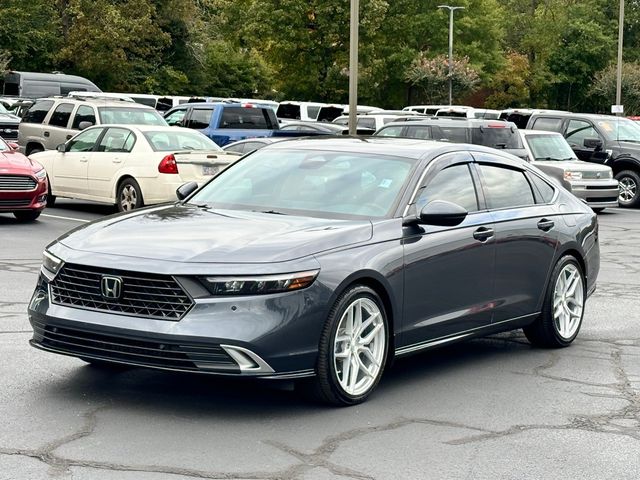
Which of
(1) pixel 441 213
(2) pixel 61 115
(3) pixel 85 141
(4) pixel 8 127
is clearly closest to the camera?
(1) pixel 441 213

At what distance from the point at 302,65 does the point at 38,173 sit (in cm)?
4267

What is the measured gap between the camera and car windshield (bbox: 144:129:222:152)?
60.3 feet

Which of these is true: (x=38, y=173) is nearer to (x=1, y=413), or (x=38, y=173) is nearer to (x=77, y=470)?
(x=1, y=413)

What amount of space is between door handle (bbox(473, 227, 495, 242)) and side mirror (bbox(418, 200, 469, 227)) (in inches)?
22.5

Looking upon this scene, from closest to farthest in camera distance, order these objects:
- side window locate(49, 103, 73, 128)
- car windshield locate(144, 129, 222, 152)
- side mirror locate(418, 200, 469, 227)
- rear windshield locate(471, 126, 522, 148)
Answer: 1. side mirror locate(418, 200, 469, 227)
2. car windshield locate(144, 129, 222, 152)
3. rear windshield locate(471, 126, 522, 148)
4. side window locate(49, 103, 73, 128)

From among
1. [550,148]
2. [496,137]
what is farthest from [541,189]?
[550,148]

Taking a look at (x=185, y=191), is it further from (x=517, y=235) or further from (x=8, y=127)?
(x=8, y=127)

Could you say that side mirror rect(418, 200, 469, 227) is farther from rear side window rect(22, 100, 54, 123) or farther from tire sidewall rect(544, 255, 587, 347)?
rear side window rect(22, 100, 54, 123)

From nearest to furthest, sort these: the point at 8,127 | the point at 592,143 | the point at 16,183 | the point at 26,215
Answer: the point at 16,183 → the point at 26,215 → the point at 592,143 → the point at 8,127

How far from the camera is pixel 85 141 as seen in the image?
63.6 feet

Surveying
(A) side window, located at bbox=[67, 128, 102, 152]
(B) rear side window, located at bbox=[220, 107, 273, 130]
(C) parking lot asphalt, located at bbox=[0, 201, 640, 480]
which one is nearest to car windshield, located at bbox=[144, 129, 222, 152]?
(A) side window, located at bbox=[67, 128, 102, 152]

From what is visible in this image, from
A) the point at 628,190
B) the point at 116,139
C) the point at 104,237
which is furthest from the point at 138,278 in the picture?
the point at 628,190

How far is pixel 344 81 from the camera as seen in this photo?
196ft

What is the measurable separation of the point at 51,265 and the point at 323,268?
5.06ft
